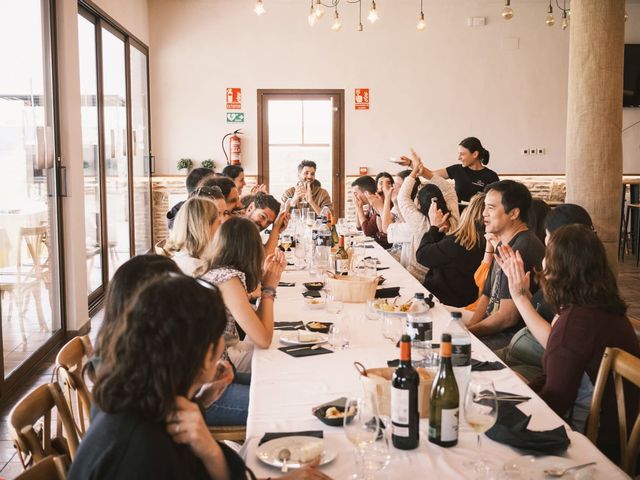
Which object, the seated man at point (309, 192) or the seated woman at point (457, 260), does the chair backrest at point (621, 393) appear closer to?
the seated woman at point (457, 260)

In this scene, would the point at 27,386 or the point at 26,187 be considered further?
the point at 26,187

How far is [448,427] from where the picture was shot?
5.95ft

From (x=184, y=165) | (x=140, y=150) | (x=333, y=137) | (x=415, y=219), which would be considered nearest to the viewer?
(x=415, y=219)

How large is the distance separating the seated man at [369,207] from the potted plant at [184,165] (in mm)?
3296

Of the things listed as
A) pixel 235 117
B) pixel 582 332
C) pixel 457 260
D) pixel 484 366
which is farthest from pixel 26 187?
pixel 235 117

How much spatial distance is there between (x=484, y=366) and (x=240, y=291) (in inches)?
39.6

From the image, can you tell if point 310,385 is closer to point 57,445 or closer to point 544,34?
point 57,445

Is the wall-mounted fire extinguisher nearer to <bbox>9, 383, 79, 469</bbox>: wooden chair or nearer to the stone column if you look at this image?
the stone column

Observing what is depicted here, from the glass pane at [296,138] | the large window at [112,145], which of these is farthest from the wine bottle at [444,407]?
the glass pane at [296,138]

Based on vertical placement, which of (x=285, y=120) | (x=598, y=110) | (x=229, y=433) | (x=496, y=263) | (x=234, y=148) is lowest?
(x=229, y=433)

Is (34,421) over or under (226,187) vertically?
under

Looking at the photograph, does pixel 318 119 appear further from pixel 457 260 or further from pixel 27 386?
pixel 27 386

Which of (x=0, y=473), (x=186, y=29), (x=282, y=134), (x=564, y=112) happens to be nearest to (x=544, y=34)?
(x=564, y=112)

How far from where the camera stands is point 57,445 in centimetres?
232
